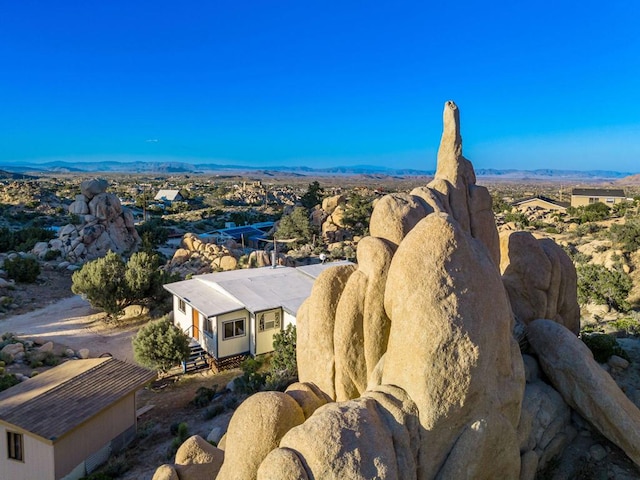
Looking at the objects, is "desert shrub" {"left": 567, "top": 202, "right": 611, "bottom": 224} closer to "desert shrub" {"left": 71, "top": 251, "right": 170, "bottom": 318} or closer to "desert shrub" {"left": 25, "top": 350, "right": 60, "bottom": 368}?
"desert shrub" {"left": 71, "top": 251, "right": 170, "bottom": 318}

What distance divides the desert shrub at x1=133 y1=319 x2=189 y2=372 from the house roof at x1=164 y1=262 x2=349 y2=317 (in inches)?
67.5

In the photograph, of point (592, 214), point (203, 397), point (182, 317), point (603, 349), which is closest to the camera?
point (603, 349)

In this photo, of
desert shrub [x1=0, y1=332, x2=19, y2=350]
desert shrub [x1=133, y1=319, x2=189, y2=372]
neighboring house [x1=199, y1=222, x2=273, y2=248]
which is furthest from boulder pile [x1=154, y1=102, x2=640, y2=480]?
neighboring house [x1=199, y1=222, x2=273, y2=248]

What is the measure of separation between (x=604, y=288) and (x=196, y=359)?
19.9 meters

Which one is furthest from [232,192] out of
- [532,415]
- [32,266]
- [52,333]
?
[532,415]

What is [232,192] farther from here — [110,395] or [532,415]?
[532,415]

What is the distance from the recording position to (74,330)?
24609 millimetres

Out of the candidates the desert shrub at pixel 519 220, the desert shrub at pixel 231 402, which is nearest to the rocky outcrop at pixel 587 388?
the desert shrub at pixel 231 402

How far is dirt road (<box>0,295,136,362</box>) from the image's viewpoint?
2245 cm

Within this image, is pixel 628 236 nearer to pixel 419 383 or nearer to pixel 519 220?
pixel 519 220

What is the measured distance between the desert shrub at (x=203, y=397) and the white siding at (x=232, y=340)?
3427mm

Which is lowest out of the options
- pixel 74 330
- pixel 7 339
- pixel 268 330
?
pixel 74 330

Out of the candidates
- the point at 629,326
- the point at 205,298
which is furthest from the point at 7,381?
the point at 629,326

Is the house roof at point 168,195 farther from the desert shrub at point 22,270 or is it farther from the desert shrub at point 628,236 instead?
the desert shrub at point 628,236
